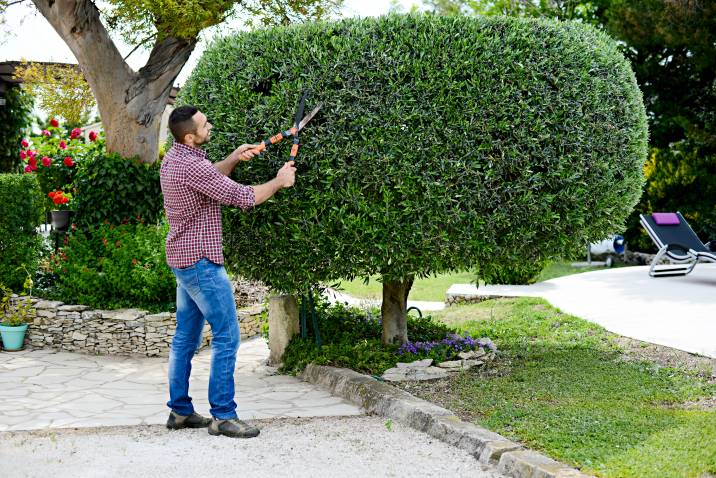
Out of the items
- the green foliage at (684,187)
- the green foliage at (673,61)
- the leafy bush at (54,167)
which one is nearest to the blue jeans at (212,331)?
the leafy bush at (54,167)

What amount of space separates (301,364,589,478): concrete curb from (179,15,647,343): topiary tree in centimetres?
86

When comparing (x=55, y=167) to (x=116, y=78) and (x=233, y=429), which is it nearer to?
(x=116, y=78)

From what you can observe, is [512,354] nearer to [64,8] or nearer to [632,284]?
[632,284]

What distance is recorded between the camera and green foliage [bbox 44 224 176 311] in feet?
27.6

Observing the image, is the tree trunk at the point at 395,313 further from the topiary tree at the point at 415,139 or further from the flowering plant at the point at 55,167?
the flowering plant at the point at 55,167

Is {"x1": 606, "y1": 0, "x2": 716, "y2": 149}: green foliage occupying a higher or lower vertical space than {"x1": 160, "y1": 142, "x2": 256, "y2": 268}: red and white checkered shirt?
higher

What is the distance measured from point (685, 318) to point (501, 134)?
3.72 m

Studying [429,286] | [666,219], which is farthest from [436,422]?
[429,286]

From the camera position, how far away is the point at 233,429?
5.00m

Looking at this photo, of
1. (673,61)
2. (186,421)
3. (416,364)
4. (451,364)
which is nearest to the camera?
(186,421)

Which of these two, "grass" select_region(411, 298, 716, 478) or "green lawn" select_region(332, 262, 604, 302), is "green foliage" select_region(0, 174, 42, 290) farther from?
"grass" select_region(411, 298, 716, 478)

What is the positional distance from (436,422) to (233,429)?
1329 mm

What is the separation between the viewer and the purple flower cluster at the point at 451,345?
688 cm

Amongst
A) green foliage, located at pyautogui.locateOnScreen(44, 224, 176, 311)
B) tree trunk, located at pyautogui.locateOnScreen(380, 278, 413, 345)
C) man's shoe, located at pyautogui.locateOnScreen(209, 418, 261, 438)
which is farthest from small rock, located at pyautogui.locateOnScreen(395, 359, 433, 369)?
green foliage, located at pyautogui.locateOnScreen(44, 224, 176, 311)
